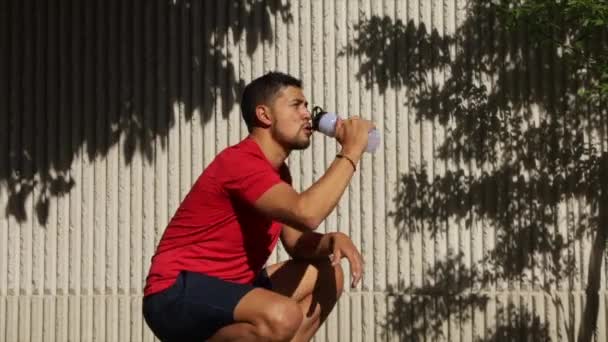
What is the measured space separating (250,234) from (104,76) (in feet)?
12.7

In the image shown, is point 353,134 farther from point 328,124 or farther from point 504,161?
point 504,161

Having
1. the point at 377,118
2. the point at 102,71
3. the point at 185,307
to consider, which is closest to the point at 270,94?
the point at 185,307

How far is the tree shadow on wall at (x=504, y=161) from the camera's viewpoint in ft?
24.8

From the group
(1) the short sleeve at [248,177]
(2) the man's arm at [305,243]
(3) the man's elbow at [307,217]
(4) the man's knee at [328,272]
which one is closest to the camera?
(3) the man's elbow at [307,217]

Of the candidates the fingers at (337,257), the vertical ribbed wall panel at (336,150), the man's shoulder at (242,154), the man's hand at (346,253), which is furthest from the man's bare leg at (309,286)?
the vertical ribbed wall panel at (336,150)

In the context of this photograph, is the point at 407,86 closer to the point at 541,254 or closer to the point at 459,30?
the point at 459,30

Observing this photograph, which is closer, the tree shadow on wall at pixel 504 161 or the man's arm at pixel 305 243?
the man's arm at pixel 305 243

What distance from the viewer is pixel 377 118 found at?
25.7ft

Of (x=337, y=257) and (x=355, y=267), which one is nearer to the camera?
(x=355, y=267)

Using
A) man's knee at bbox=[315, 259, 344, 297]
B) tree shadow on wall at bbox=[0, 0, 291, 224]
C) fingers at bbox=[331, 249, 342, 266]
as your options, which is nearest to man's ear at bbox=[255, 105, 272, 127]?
fingers at bbox=[331, 249, 342, 266]

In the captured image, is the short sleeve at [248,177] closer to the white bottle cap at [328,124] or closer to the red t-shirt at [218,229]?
the red t-shirt at [218,229]

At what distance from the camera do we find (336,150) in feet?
26.0

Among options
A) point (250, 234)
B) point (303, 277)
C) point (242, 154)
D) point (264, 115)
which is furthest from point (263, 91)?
point (303, 277)

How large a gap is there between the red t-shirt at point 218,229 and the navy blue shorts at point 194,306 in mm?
51
